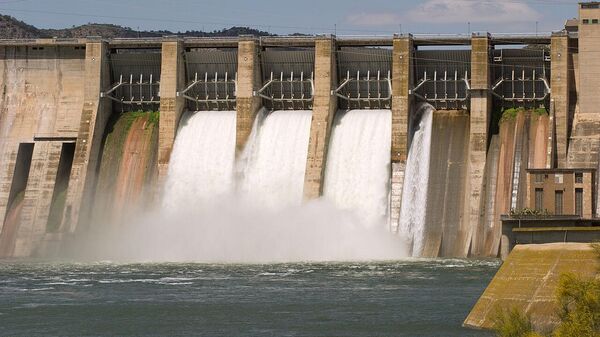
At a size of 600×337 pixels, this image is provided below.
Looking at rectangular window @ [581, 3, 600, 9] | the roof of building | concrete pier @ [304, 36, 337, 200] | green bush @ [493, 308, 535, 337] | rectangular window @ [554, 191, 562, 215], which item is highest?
rectangular window @ [581, 3, 600, 9]

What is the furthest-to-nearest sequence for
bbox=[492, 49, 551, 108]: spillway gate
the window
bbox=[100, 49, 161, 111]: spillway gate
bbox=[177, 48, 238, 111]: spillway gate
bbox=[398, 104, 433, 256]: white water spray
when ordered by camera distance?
1. bbox=[100, 49, 161, 111]: spillway gate
2. bbox=[177, 48, 238, 111]: spillway gate
3. bbox=[492, 49, 551, 108]: spillway gate
4. bbox=[398, 104, 433, 256]: white water spray
5. the window

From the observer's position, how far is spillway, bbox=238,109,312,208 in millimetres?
78562

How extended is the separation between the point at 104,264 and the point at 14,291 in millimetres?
14629

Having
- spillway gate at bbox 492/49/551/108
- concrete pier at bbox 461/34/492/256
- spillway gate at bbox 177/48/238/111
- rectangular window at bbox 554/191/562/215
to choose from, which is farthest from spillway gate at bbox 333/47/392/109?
rectangular window at bbox 554/191/562/215

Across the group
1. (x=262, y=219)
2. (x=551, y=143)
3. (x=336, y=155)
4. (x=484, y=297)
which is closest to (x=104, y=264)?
(x=262, y=219)

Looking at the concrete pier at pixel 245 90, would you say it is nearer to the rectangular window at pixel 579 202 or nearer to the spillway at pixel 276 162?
the spillway at pixel 276 162

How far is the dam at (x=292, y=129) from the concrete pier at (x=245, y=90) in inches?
3.0

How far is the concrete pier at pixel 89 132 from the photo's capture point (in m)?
80.3

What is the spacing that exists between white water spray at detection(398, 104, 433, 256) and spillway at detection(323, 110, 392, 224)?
1.28m

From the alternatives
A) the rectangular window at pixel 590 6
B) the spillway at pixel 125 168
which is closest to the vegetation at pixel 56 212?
the spillway at pixel 125 168

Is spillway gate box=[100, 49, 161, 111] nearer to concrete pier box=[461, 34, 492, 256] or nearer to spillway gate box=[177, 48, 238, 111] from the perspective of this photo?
spillway gate box=[177, 48, 238, 111]

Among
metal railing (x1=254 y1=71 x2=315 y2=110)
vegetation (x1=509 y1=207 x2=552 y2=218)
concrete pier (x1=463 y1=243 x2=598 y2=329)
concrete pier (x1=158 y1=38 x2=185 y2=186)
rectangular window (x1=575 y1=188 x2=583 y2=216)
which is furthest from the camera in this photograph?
metal railing (x1=254 y1=71 x2=315 y2=110)

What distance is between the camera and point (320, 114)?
78188mm

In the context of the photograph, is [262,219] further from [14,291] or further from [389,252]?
[14,291]
